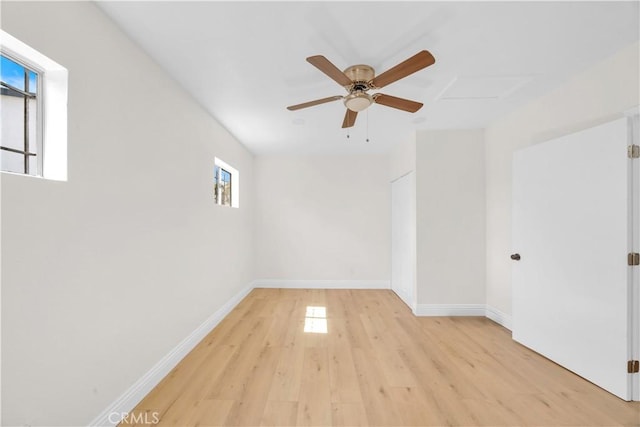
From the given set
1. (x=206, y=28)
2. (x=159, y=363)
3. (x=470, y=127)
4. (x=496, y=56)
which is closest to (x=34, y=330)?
(x=159, y=363)

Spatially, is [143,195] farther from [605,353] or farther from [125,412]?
[605,353]

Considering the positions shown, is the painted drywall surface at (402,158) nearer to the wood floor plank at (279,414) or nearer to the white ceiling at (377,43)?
the white ceiling at (377,43)

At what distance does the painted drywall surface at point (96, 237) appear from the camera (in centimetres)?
111

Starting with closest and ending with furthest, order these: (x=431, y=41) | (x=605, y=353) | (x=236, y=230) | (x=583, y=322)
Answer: (x=431, y=41), (x=605, y=353), (x=583, y=322), (x=236, y=230)

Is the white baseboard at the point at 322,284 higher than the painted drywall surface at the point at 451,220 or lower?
lower

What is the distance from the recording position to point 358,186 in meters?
4.97

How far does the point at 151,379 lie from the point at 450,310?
3.35m

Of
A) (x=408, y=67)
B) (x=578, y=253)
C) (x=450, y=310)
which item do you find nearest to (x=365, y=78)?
(x=408, y=67)

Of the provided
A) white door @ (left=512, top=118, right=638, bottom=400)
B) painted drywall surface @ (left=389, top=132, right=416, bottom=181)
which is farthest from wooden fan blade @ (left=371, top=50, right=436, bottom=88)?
painted drywall surface @ (left=389, top=132, right=416, bottom=181)

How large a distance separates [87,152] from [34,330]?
2.89 ft

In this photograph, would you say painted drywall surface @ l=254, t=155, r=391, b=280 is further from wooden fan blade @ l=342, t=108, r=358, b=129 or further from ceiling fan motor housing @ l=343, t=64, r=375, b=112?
ceiling fan motor housing @ l=343, t=64, r=375, b=112

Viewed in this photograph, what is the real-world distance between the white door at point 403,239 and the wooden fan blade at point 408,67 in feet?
6.98

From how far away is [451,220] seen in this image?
11.6 feet

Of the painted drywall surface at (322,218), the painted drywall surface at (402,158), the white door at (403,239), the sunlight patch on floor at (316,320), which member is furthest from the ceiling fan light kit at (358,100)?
the painted drywall surface at (322,218)
